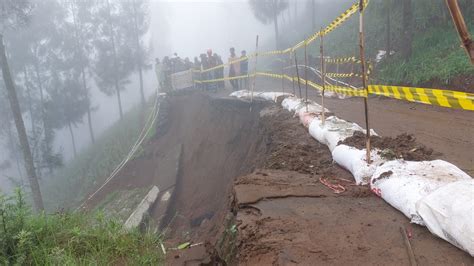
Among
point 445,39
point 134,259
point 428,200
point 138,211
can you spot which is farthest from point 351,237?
point 445,39

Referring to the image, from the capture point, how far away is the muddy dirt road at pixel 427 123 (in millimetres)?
5113

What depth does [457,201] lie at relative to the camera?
8.93 feet

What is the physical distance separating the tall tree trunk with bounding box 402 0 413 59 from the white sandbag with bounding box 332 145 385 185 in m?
9.90

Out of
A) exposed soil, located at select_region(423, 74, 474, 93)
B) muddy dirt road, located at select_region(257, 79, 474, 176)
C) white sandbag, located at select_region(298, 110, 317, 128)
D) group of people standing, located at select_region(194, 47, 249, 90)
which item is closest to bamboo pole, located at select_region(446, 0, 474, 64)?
muddy dirt road, located at select_region(257, 79, 474, 176)

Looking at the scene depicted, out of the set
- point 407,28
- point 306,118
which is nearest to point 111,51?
point 407,28

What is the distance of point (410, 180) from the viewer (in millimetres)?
3389

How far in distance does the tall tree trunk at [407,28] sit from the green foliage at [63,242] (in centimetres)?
1159

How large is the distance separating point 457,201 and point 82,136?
6198 centimetres

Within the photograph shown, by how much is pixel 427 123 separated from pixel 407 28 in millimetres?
7028

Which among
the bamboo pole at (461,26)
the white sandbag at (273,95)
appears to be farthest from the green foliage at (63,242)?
the white sandbag at (273,95)

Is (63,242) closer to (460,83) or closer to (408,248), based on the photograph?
(408,248)

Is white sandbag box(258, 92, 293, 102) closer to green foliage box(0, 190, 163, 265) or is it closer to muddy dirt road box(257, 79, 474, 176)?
muddy dirt road box(257, 79, 474, 176)

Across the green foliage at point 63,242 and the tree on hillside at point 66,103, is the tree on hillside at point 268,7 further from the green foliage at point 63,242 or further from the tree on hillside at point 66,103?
the green foliage at point 63,242

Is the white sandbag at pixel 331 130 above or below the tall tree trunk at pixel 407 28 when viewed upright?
below
